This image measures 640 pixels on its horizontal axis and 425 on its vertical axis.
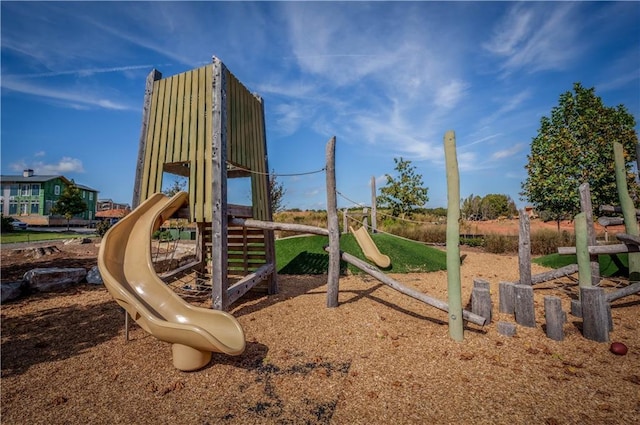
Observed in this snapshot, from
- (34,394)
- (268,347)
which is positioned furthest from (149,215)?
(268,347)

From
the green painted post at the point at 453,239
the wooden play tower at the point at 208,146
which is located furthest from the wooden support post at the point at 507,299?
the wooden play tower at the point at 208,146

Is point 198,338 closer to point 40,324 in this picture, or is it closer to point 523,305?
point 40,324

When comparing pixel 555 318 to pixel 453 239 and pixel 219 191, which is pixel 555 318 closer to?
pixel 453 239

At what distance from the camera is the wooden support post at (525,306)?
175 inches

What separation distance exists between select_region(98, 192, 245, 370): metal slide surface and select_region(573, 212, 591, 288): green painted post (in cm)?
533

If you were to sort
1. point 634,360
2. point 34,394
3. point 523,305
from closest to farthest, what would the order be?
point 34,394
point 634,360
point 523,305

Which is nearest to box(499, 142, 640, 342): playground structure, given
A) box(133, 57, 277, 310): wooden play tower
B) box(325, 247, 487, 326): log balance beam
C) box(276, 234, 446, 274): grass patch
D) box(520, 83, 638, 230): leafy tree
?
box(325, 247, 487, 326): log balance beam

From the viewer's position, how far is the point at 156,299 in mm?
3893

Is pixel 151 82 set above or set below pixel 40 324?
above

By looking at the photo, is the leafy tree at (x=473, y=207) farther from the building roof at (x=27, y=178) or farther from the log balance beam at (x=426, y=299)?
the building roof at (x=27, y=178)

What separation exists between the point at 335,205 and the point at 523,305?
3.40 meters

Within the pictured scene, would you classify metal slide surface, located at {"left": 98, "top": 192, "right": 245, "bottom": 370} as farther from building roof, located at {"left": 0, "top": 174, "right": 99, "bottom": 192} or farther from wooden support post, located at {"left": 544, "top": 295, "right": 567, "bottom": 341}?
building roof, located at {"left": 0, "top": 174, "right": 99, "bottom": 192}

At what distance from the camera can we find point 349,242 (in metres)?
10.9

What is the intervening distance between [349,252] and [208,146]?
20.3 ft
